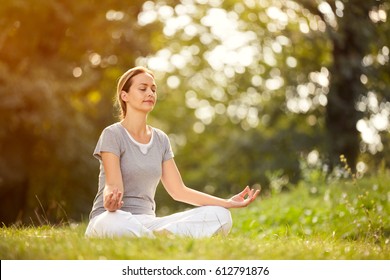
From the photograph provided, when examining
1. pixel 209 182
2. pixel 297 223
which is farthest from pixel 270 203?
pixel 209 182

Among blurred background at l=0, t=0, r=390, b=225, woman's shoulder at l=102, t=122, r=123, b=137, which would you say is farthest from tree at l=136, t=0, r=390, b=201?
woman's shoulder at l=102, t=122, r=123, b=137

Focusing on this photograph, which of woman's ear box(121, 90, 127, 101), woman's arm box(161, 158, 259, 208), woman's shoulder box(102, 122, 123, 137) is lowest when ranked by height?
woman's arm box(161, 158, 259, 208)

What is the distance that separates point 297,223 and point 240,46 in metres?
12.9

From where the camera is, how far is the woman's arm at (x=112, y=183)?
516 centimetres

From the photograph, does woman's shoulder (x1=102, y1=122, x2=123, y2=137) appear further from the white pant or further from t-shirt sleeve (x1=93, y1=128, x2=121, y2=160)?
the white pant

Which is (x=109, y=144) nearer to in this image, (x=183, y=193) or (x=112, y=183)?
(x=112, y=183)

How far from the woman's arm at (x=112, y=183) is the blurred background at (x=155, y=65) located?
234 inches

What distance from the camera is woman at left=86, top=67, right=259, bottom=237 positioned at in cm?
543

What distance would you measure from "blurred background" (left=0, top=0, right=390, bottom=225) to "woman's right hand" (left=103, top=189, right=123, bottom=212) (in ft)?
20.3

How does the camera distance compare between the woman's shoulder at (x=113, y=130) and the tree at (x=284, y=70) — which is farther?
the tree at (x=284, y=70)

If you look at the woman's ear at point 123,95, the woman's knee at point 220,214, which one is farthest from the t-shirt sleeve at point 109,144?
the woman's knee at point 220,214

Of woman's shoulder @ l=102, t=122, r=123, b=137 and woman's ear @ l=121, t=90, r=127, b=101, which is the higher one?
woman's ear @ l=121, t=90, r=127, b=101

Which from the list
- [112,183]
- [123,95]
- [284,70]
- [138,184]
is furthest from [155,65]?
[112,183]

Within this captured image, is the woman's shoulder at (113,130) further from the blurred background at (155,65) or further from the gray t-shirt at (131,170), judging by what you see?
the blurred background at (155,65)
